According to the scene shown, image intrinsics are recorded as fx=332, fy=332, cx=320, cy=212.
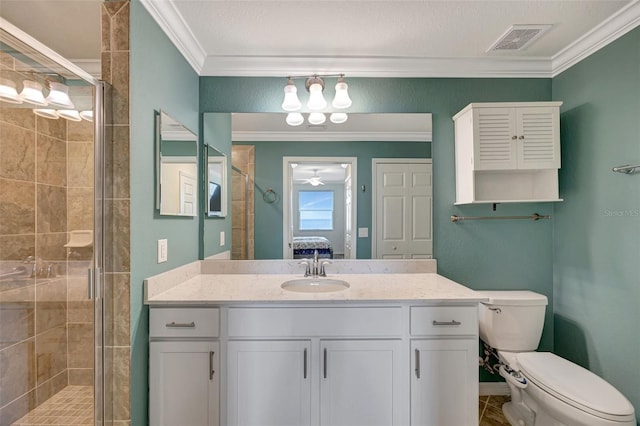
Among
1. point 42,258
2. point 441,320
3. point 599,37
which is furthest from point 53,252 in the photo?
point 599,37

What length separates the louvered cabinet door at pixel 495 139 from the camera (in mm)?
2049

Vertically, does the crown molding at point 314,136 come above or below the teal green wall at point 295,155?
above

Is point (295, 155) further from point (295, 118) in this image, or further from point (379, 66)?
point (379, 66)

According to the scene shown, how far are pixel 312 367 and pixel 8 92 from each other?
1703 mm

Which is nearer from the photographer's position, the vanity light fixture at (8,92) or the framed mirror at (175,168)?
the vanity light fixture at (8,92)

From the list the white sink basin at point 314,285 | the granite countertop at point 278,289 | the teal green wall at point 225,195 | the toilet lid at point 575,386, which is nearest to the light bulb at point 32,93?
the granite countertop at point 278,289

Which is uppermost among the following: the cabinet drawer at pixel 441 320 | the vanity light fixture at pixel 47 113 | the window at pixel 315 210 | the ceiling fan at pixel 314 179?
the vanity light fixture at pixel 47 113

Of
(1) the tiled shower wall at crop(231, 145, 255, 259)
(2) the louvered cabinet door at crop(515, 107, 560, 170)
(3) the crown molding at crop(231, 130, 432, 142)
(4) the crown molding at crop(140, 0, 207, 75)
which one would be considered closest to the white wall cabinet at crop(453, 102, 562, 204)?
(2) the louvered cabinet door at crop(515, 107, 560, 170)

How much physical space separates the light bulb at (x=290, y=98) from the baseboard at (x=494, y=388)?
7.56 ft

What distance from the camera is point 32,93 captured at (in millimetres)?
1297

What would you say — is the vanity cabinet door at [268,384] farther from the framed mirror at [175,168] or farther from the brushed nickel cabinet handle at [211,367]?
the framed mirror at [175,168]

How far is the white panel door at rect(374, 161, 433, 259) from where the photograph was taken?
230cm

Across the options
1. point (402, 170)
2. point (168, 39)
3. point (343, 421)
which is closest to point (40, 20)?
point (168, 39)

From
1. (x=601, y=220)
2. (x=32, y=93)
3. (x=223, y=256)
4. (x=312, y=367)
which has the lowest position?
(x=312, y=367)
